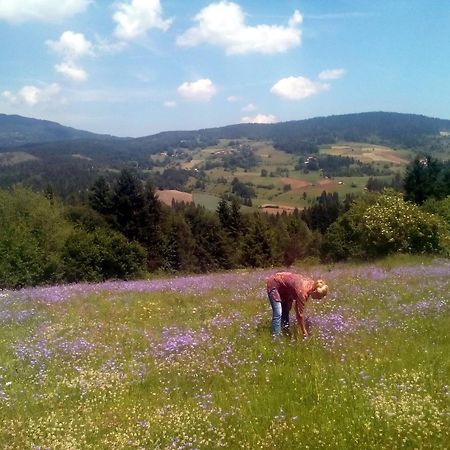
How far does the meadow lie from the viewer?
21.4 ft

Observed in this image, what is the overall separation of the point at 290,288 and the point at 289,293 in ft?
0.50

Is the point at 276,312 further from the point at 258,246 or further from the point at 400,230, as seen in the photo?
the point at 258,246

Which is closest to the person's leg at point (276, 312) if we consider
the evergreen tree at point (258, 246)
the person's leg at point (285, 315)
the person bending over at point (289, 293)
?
the person bending over at point (289, 293)

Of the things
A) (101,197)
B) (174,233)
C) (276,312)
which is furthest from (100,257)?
(276,312)

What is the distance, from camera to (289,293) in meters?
10.8

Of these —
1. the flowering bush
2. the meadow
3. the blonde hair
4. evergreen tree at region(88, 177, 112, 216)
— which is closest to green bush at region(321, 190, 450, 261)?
the flowering bush

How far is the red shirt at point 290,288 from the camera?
34.2 feet

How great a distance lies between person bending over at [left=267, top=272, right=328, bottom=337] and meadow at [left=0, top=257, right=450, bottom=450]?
43 cm

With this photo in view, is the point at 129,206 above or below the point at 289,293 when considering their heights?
below

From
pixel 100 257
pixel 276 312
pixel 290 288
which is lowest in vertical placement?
pixel 100 257

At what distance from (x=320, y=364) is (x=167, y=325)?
5.15 metres

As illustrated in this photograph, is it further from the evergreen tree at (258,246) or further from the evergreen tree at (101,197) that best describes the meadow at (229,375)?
the evergreen tree at (101,197)

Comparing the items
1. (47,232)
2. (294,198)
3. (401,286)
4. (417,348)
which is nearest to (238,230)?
(47,232)

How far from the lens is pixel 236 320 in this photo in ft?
40.4
